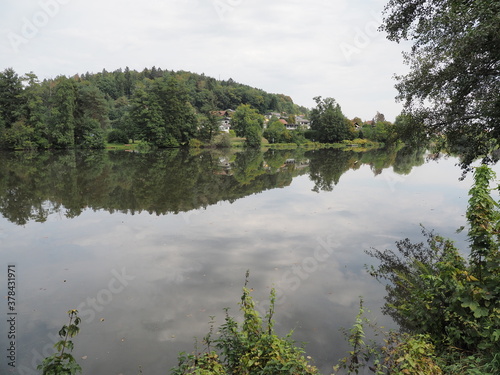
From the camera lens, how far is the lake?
5.47 m

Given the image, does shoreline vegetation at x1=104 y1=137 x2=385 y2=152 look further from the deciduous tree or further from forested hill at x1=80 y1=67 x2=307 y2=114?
the deciduous tree

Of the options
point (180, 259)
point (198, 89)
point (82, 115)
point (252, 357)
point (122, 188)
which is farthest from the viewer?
point (198, 89)

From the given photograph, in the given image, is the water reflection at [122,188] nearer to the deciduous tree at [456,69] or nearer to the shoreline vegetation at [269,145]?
the deciduous tree at [456,69]

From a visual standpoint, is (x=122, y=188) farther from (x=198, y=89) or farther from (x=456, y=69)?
(x=198, y=89)

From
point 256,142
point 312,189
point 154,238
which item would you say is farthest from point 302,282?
point 256,142

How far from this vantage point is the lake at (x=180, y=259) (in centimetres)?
547

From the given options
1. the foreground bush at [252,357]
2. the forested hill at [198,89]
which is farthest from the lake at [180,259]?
the forested hill at [198,89]

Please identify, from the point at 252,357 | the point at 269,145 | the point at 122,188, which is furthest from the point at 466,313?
the point at 269,145

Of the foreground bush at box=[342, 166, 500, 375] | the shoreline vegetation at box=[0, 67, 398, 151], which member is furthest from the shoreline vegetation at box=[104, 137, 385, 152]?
the foreground bush at box=[342, 166, 500, 375]

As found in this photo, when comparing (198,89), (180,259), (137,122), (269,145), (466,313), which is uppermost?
(198,89)

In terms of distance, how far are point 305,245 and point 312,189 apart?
1049 centimetres

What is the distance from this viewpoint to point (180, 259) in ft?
28.7

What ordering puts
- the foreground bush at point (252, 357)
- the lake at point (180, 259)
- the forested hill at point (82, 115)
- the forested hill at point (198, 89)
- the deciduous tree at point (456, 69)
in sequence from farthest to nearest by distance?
the forested hill at point (198, 89) < the forested hill at point (82, 115) < the deciduous tree at point (456, 69) < the lake at point (180, 259) < the foreground bush at point (252, 357)

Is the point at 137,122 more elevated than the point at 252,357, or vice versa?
the point at 137,122
